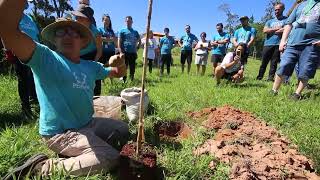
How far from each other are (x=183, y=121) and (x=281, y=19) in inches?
230

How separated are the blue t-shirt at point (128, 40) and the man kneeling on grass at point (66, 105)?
20.2 ft

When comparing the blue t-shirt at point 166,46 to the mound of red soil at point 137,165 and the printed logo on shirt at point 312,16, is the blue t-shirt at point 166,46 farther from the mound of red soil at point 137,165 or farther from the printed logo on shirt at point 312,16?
the mound of red soil at point 137,165

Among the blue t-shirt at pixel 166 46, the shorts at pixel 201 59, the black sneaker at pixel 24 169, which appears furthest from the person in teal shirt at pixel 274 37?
the black sneaker at pixel 24 169

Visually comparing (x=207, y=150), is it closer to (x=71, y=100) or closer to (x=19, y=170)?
(x=71, y=100)

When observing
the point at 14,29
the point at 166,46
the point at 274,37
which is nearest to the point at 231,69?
the point at 274,37

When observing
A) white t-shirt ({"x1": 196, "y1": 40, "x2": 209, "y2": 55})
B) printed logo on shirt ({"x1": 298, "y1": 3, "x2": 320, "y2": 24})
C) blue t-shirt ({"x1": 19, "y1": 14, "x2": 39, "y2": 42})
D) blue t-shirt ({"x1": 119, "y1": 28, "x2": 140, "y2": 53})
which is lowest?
white t-shirt ({"x1": 196, "y1": 40, "x2": 209, "y2": 55})

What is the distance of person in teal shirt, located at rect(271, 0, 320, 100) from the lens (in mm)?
6438

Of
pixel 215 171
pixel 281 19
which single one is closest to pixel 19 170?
pixel 215 171

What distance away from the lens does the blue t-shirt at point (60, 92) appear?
11.3ft

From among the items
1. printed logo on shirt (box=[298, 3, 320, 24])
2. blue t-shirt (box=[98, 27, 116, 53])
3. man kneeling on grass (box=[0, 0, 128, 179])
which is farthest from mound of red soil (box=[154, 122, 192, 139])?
blue t-shirt (box=[98, 27, 116, 53])

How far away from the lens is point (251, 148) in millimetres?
4109

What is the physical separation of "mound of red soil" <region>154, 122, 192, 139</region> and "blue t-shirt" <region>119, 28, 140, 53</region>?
530 cm

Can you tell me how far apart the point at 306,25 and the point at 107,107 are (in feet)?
11.8

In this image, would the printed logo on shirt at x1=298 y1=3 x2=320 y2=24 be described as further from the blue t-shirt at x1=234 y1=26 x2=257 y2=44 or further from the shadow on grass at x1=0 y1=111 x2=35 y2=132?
the shadow on grass at x1=0 y1=111 x2=35 y2=132
